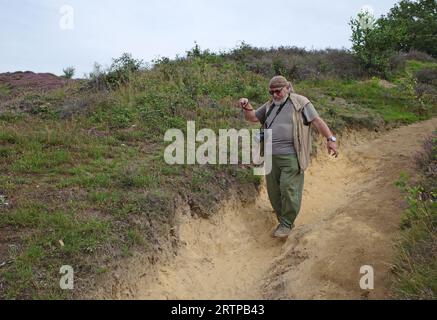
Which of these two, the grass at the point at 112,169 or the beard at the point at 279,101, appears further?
the beard at the point at 279,101

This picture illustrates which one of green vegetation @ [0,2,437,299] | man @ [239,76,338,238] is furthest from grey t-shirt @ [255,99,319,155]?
green vegetation @ [0,2,437,299]

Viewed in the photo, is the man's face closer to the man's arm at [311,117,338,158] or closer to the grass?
the man's arm at [311,117,338,158]

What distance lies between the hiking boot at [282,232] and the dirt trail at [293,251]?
0.09 meters

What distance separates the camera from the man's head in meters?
6.74

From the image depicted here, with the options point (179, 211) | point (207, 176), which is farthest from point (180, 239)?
point (207, 176)

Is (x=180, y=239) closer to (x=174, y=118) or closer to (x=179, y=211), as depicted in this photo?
(x=179, y=211)

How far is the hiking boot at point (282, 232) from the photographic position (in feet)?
22.1

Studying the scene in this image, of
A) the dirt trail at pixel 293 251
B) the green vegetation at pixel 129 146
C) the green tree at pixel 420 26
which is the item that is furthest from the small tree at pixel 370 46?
the dirt trail at pixel 293 251

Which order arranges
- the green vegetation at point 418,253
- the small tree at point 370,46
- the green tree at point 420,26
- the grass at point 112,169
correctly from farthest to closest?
the green tree at point 420,26 < the small tree at point 370,46 < the grass at point 112,169 < the green vegetation at point 418,253

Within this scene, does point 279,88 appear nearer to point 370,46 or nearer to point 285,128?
point 285,128

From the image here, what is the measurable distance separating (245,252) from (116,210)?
5.95 feet

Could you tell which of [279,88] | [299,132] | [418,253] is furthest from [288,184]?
[418,253]

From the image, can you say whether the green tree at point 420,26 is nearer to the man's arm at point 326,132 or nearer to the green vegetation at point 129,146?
the green vegetation at point 129,146

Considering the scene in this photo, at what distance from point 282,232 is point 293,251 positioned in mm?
587
